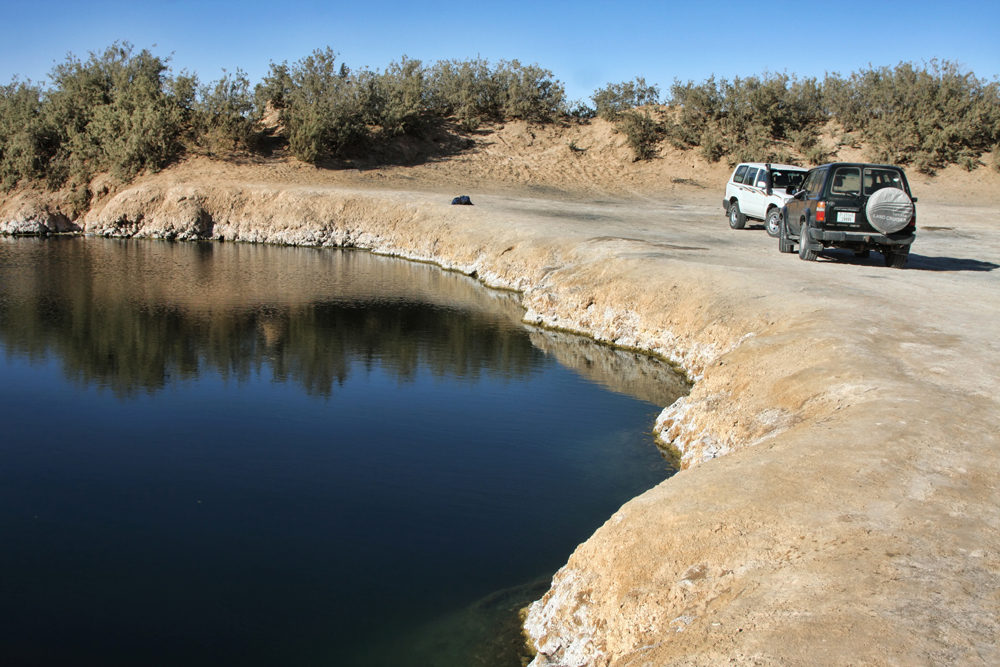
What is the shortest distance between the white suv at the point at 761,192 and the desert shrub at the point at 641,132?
19765 millimetres

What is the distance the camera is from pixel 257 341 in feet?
54.5

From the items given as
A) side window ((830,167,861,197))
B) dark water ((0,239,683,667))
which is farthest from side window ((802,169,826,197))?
dark water ((0,239,683,667))

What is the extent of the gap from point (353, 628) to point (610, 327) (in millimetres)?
11493

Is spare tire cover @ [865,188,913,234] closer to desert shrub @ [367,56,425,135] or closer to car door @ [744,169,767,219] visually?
car door @ [744,169,767,219]

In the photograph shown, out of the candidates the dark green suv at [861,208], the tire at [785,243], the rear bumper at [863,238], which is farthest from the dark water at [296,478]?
the tire at [785,243]

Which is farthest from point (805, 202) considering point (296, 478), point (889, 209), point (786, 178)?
point (296, 478)

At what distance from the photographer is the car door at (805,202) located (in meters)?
17.5

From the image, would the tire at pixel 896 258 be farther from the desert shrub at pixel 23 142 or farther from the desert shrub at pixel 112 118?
the desert shrub at pixel 23 142

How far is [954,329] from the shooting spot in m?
11.2

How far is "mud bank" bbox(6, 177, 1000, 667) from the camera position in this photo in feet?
14.4

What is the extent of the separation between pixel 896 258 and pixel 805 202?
2.54 m

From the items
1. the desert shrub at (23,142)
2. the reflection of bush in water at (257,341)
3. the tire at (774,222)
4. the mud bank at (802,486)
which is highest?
the desert shrub at (23,142)

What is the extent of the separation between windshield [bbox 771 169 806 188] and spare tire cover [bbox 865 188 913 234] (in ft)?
24.6

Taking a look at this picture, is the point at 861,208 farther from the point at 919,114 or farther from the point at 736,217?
the point at 919,114
